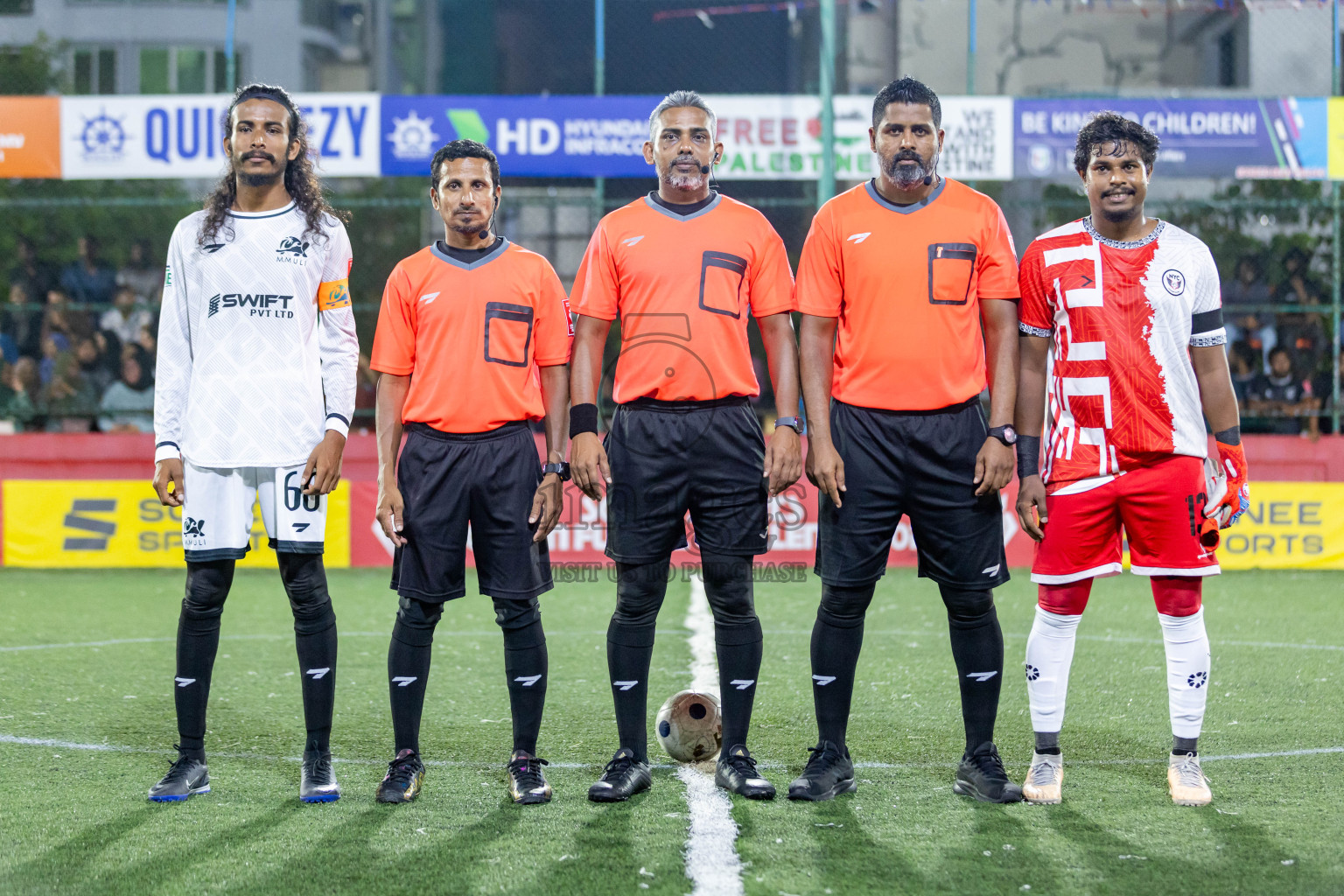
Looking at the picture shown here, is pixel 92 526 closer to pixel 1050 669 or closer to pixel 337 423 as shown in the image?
pixel 337 423

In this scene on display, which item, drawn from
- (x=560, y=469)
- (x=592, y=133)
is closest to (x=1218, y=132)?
(x=592, y=133)

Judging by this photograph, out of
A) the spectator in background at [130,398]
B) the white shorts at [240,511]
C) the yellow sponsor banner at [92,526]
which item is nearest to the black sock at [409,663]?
the white shorts at [240,511]

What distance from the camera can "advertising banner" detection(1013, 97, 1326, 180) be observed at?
11344 mm

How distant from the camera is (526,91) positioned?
47.5 feet

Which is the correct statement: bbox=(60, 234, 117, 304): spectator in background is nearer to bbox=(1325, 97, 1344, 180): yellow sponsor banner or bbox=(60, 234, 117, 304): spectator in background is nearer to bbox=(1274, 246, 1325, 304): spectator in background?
bbox=(1274, 246, 1325, 304): spectator in background

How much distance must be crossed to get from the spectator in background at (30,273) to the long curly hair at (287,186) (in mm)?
8876

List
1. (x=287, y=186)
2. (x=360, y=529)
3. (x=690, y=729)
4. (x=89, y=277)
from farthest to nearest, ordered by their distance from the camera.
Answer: (x=89, y=277) < (x=360, y=529) < (x=690, y=729) < (x=287, y=186)

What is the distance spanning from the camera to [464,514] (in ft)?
13.0

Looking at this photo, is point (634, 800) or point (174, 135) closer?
point (634, 800)

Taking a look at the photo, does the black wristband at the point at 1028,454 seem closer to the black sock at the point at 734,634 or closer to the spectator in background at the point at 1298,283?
the black sock at the point at 734,634

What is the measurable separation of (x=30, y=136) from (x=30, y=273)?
1243 mm

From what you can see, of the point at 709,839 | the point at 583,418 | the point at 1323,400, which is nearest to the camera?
the point at 709,839

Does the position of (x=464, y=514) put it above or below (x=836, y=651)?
above

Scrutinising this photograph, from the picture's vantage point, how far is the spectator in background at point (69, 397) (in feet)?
37.4
